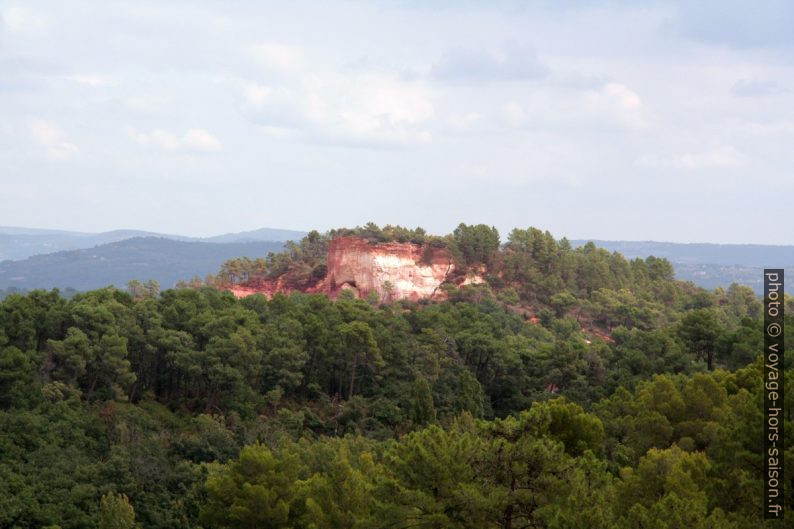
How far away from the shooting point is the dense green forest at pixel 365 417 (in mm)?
20344

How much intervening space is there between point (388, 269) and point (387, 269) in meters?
0.08

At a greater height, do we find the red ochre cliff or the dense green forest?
the red ochre cliff

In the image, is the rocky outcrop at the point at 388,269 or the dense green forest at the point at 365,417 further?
the rocky outcrop at the point at 388,269

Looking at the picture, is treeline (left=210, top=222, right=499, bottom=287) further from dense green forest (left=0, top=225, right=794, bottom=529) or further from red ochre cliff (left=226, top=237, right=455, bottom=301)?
dense green forest (left=0, top=225, right=794, bottom=529)

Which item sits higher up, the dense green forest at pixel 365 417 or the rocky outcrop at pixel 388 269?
the rocky outcrop at pixel 388 269

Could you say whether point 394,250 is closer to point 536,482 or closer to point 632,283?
point 632,283

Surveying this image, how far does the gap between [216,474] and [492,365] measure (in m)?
23.1

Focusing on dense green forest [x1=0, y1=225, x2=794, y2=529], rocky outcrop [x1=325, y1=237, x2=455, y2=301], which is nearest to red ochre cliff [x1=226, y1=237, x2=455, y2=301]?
rocky outcrop [x1=325, y1=237, x2=455, y2=301]

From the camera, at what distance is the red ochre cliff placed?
7756 centimetres

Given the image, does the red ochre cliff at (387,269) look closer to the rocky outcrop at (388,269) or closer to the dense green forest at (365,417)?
the rocky outcrop at (388,269)

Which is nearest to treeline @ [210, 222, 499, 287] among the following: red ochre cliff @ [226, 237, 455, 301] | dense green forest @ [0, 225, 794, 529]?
red ochre cliff @ [226, 237, 455, 301]

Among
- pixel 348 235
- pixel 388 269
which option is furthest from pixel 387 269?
pixel 348 235

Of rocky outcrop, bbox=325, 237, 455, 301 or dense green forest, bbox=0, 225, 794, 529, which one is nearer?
dense green forest, bbox=0, 225, 794, 529

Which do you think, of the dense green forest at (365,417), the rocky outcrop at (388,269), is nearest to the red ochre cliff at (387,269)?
the rocky outcrop at (388,269)
